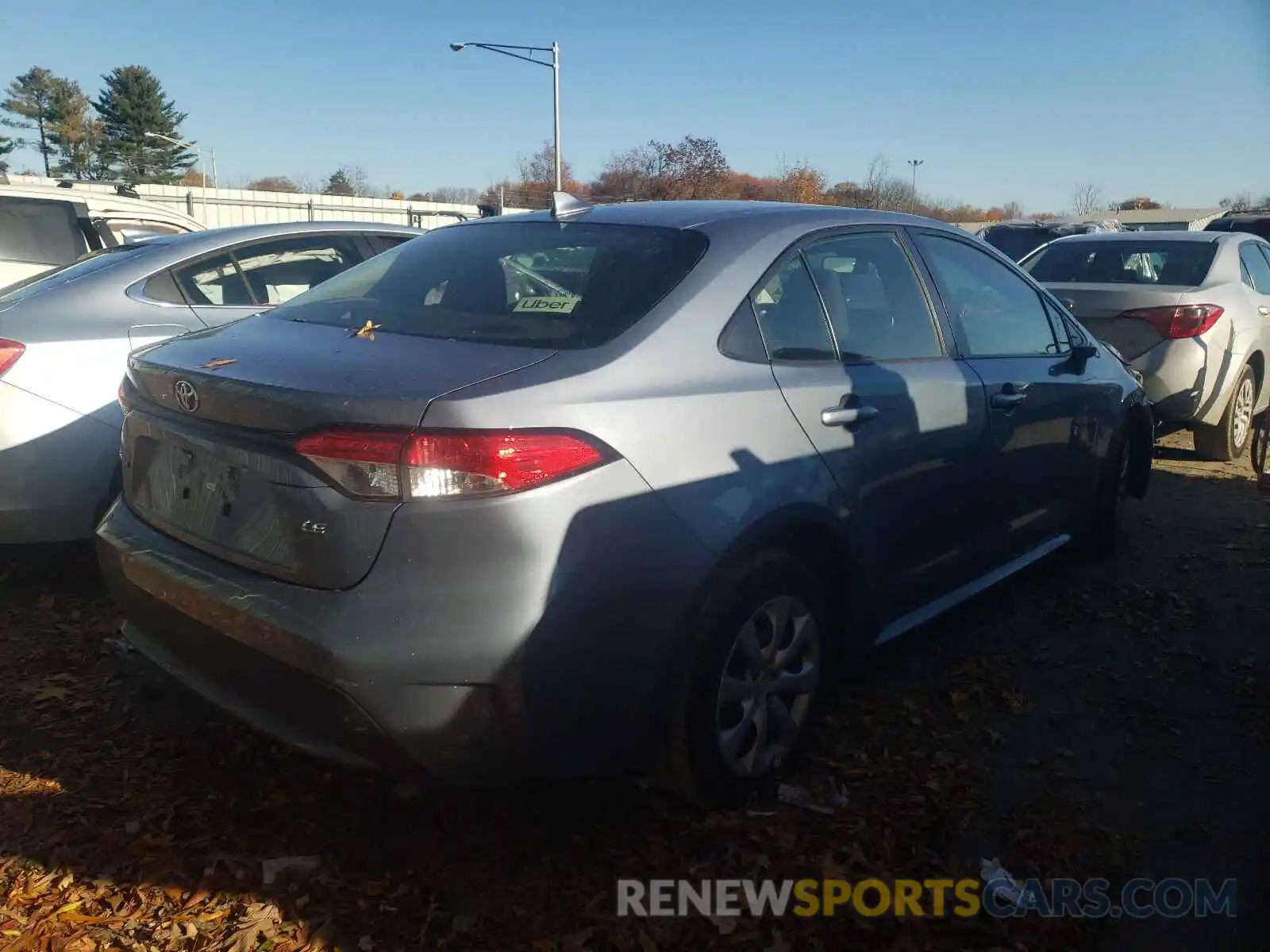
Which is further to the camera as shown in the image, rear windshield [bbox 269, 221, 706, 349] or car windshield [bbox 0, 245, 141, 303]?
car windshield [bbox 0, 245, 141, 303]

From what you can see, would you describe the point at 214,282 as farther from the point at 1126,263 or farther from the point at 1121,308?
the point at 1126,263

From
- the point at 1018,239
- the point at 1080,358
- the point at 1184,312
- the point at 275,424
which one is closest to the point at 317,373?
the point at 275,424

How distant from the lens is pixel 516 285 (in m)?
3.14

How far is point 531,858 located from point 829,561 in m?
1.20

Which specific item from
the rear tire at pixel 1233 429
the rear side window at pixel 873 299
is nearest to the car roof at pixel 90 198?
the rear side window at pixel 873 299

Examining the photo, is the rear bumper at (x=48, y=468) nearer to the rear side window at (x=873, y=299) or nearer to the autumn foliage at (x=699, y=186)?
the rear side window at (x=873, y=299)

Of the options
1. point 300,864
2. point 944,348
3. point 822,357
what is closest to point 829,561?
point 822,357

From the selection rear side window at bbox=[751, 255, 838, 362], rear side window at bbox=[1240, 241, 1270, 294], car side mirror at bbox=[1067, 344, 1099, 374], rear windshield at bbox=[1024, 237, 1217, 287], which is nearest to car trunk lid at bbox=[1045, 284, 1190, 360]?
rear windshield at bbox=[1024, 237, 1217, 287]

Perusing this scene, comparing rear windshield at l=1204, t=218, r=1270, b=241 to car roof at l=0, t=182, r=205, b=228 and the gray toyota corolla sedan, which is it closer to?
car roof at l=0, t=182, r=205, b=228

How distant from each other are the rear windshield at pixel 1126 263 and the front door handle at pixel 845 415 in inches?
205

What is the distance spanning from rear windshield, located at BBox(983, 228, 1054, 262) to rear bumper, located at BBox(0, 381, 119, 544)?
45.1ft

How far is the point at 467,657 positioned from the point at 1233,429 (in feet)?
23.3

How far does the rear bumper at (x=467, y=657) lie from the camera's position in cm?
228

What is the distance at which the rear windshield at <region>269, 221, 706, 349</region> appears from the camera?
2.79 meters
